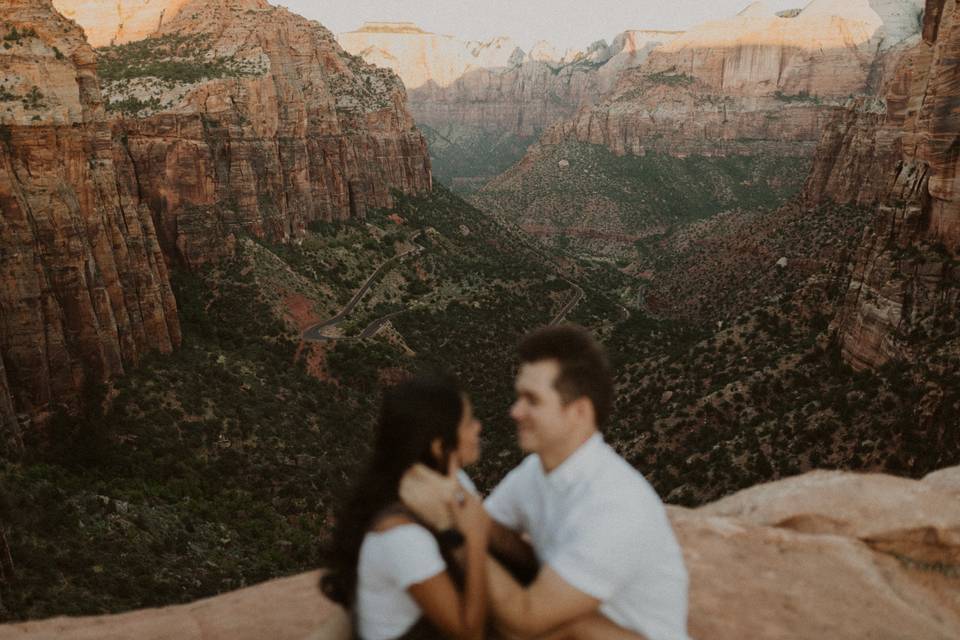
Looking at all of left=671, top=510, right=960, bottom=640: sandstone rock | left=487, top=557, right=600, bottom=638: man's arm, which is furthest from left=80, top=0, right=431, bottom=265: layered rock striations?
left=487, top=557, right=600, bottom=638: man's arm

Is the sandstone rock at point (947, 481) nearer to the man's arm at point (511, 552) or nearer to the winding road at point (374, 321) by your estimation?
the man's arm at point (511, 552)

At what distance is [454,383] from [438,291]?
217 ft

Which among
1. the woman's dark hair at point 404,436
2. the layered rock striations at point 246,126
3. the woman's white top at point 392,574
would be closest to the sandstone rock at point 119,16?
the layered rock striations at point 246,126

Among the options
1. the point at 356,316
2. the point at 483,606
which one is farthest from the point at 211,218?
the point at 483,606

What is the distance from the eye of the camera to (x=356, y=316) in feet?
202

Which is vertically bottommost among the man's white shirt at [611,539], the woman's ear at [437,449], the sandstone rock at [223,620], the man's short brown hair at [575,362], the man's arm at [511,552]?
the sandstone rock at [223,620]

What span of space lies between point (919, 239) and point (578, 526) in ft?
114

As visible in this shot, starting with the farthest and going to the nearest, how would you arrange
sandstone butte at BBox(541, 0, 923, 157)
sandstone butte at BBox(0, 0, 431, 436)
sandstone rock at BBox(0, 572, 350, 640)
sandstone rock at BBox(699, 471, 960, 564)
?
sandstone butte at BBox(541, 0, 923, 157)
sandstone butte at BBox(0, 0, 431, 436)
sandstone rock at BBox(699, 471, 960, 564)
sandstone rock at BBox(0, 572, 350, 640)

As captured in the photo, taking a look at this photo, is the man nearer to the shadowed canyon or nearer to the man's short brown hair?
the man's short brown hair

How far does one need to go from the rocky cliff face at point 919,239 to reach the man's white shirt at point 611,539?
28521 millimetres

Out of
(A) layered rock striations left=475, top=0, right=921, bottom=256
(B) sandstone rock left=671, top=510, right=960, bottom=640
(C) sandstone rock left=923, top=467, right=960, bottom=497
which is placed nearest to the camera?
(B) sandstone rock left=671, top=510, right=960, bottom=640

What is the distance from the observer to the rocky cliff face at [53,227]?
106 feet

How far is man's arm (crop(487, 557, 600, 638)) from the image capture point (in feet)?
14.2

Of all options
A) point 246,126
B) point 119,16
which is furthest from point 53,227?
point 119,16
